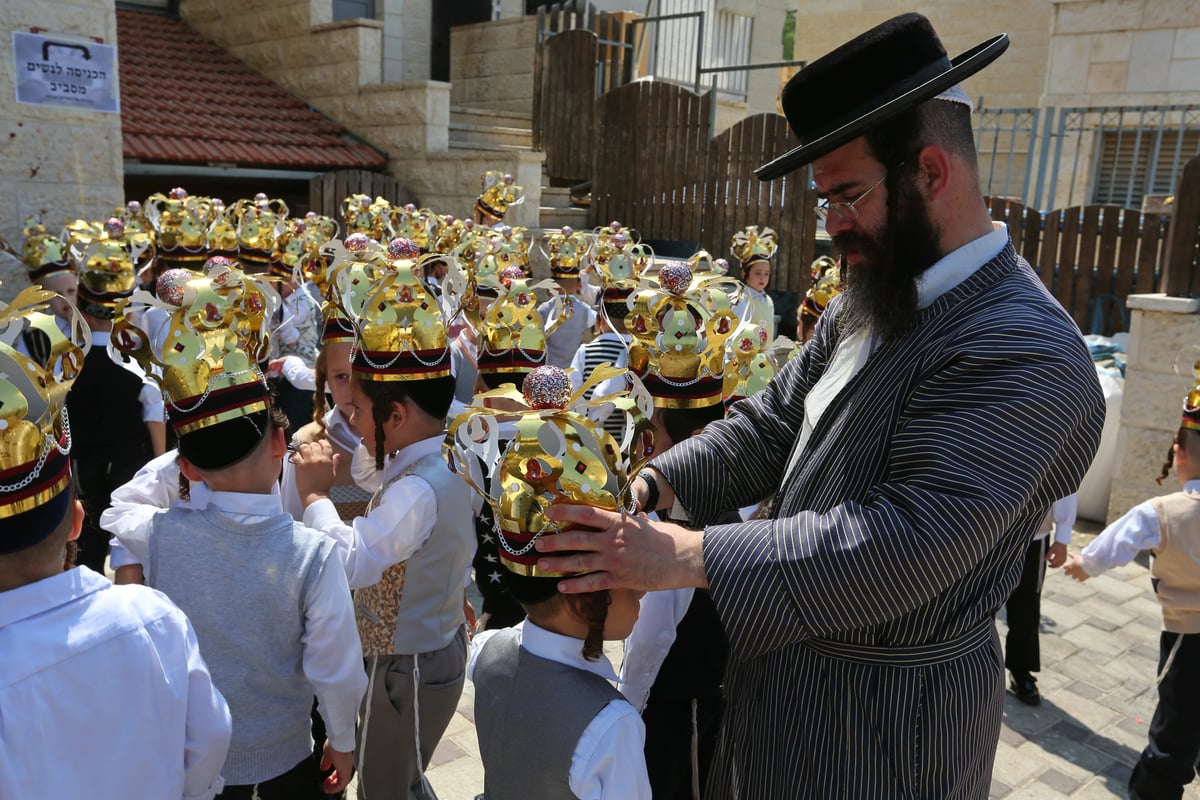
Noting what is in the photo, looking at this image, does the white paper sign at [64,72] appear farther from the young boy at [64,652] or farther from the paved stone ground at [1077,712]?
the young boy at [64,652]

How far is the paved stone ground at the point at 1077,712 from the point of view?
365 cm

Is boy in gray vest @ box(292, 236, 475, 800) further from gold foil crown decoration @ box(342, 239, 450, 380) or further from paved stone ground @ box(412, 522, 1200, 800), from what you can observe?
paved stone ground @ box(412, 522, 1200, 800)

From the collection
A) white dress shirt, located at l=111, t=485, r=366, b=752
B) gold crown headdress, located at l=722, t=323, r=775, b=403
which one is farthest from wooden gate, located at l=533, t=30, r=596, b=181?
white dress shirt, located at l=111, t=485, r=366, b=752

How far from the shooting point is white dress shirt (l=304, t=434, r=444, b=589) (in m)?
2.44

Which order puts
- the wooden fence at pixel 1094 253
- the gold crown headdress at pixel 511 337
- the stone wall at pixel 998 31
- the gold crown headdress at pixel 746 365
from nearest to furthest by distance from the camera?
the gold crown headdress at pixel 746 365
the gold crown headdress at pixel 511 337
the wooden fence at pixel 1094 253
the stone wall at pixel 998 31

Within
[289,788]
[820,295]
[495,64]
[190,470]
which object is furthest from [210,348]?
[495,64]

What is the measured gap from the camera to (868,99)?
1.62 m

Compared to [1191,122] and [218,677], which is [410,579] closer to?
[218,677]

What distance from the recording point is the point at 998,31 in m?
17.5

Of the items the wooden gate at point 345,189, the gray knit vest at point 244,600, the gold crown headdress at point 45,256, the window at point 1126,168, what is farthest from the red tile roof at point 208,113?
the window at point 1126,168

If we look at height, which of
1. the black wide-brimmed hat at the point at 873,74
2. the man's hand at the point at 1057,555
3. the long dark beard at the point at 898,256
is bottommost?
the man's hand at the point at 1057,555

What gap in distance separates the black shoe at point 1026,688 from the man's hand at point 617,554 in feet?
11.8

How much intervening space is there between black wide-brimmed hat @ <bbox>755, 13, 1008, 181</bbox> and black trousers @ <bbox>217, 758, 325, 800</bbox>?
196cm

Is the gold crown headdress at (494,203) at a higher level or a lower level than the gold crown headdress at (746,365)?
higher
